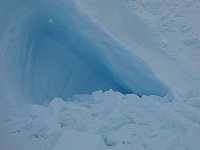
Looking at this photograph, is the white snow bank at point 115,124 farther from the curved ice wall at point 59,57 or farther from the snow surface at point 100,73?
the curved ice wall at point 59,57

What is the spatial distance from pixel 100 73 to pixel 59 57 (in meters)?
0.45

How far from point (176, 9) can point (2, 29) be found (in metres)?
1.49

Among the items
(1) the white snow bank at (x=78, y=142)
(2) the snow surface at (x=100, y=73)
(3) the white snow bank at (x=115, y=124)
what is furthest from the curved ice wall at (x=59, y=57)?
(1) the white snow bank at (x=78, y=142)

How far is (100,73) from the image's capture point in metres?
3.59

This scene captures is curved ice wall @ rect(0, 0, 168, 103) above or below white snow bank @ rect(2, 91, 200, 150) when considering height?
above

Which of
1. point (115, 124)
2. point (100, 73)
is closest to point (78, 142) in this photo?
point (115, 124)

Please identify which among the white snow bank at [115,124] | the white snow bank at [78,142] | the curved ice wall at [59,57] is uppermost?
the curved ice wall at [59,57]

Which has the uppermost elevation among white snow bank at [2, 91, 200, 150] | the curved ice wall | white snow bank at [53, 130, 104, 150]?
the curved ice wall

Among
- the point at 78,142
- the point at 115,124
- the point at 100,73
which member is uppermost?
the point at 100,73

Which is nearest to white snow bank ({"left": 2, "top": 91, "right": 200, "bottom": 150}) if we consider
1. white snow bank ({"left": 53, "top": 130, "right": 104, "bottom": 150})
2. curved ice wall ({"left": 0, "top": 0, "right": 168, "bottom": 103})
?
white snow bank ({"left": 53, "top": 130, "right": 104, "bottom": 150})

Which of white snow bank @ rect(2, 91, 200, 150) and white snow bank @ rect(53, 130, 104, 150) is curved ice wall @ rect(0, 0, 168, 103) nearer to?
white snow bank @ rect(2, 91, 200, 150)

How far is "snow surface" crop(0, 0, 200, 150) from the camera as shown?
2.07m

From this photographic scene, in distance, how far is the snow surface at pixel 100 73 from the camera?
2070 mm

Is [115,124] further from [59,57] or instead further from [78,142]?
[59,57]
